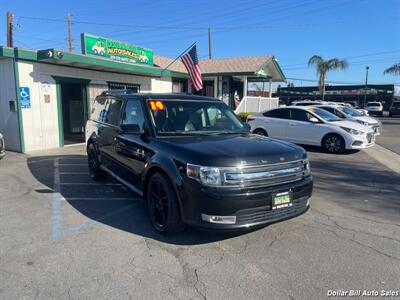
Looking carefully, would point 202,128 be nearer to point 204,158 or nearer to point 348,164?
point 204,158

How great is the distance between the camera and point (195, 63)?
14.4 m

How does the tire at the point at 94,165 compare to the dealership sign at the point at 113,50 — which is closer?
the tire at the point at 94,165

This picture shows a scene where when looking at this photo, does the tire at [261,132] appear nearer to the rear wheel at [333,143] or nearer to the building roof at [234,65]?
the rear wheel at [333,143]

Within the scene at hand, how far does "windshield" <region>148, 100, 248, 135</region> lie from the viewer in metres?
4.79

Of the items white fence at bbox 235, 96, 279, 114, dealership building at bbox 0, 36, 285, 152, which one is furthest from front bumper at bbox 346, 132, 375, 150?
white fence at bbox 235, 96, 279, 114

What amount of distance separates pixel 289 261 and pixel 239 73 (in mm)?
16205

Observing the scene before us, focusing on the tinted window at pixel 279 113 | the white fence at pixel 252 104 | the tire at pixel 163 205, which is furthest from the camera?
Result: the white fence at pixel 252 104

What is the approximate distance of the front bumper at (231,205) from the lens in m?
3.53

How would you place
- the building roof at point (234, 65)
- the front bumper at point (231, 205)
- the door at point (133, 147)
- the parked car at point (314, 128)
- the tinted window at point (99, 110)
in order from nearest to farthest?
the front bumper at point (231, 205) < the door at point (133, 147) < the tinted window at point (99, 110) < the parked car at point (314, 128) < the building roof at point (234, 65)

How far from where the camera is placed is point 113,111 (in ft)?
19.7

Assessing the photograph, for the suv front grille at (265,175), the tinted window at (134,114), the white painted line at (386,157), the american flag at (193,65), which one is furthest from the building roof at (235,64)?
the suv front grille at (265,175)

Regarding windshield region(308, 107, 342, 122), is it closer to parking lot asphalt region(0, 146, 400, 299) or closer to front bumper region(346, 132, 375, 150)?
front bumper region(346, 132, 375, 150)

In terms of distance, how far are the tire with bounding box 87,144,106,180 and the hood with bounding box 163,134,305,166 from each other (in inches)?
118

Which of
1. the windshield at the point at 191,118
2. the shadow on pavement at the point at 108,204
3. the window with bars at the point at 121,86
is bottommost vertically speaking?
the shadow on pavement at the point at 108,204
